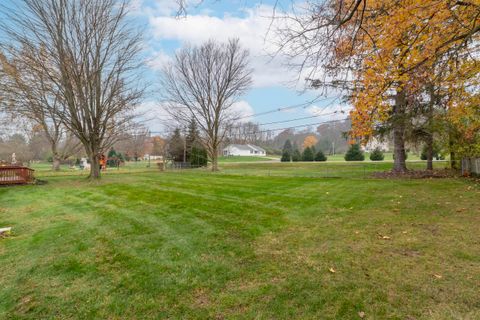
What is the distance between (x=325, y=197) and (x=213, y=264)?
4.78 meters

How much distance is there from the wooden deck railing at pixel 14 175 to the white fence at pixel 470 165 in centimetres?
1940

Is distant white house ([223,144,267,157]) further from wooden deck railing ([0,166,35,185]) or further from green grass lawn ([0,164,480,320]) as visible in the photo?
green grass lawn ([0,164,480,320])

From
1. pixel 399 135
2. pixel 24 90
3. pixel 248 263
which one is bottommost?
pixel 248 263

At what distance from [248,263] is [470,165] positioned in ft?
38.2

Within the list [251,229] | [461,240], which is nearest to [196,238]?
[251,229]

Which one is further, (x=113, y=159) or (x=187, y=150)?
(x=113, y=159)

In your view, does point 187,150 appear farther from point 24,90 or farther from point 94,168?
point 24,90

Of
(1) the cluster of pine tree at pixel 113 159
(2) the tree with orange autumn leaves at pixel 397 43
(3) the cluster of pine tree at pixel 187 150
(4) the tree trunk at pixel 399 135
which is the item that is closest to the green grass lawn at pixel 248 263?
(2) the tree with orange autumn leaves at pixel 397 43

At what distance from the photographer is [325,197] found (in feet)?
23.4

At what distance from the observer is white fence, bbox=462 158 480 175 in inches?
379

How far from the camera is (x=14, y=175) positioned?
12.2 metres

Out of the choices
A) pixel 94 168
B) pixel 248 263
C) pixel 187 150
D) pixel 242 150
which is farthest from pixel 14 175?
pixel 242 150

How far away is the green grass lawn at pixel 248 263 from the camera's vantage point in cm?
232

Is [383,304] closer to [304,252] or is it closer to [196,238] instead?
[304,252]
